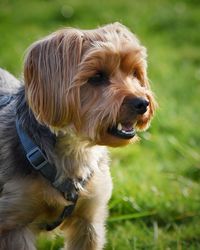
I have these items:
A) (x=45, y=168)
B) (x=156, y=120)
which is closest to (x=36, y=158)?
(x=45, y=168)

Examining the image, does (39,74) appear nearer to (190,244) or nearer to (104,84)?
(104,84)

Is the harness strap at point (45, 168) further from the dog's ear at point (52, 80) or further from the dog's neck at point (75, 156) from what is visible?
the dog's ear at point (52, 80)

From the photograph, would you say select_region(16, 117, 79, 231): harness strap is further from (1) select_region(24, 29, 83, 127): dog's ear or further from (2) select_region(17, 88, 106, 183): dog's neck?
(1) select_region(24, 29, 83, 127): dog's ear

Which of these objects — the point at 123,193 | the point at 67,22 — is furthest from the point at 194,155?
the point at 67,22

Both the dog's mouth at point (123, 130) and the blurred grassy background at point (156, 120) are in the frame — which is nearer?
the dog's mouth at point (123, 130)

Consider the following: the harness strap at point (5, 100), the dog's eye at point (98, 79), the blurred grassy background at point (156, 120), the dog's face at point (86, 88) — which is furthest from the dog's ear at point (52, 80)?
the blurred grassy background at point (156, 120)

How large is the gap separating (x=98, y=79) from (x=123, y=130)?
0.38 metres

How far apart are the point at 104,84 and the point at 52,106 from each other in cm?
38

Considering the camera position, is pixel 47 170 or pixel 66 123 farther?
pixel 47 170

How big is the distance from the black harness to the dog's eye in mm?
578

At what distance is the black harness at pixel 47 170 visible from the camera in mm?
4816

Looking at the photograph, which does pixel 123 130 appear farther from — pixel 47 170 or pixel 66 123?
pixel 47 170

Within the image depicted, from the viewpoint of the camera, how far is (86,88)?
476cm

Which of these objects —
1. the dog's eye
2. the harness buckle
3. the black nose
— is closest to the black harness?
the harness buckle
